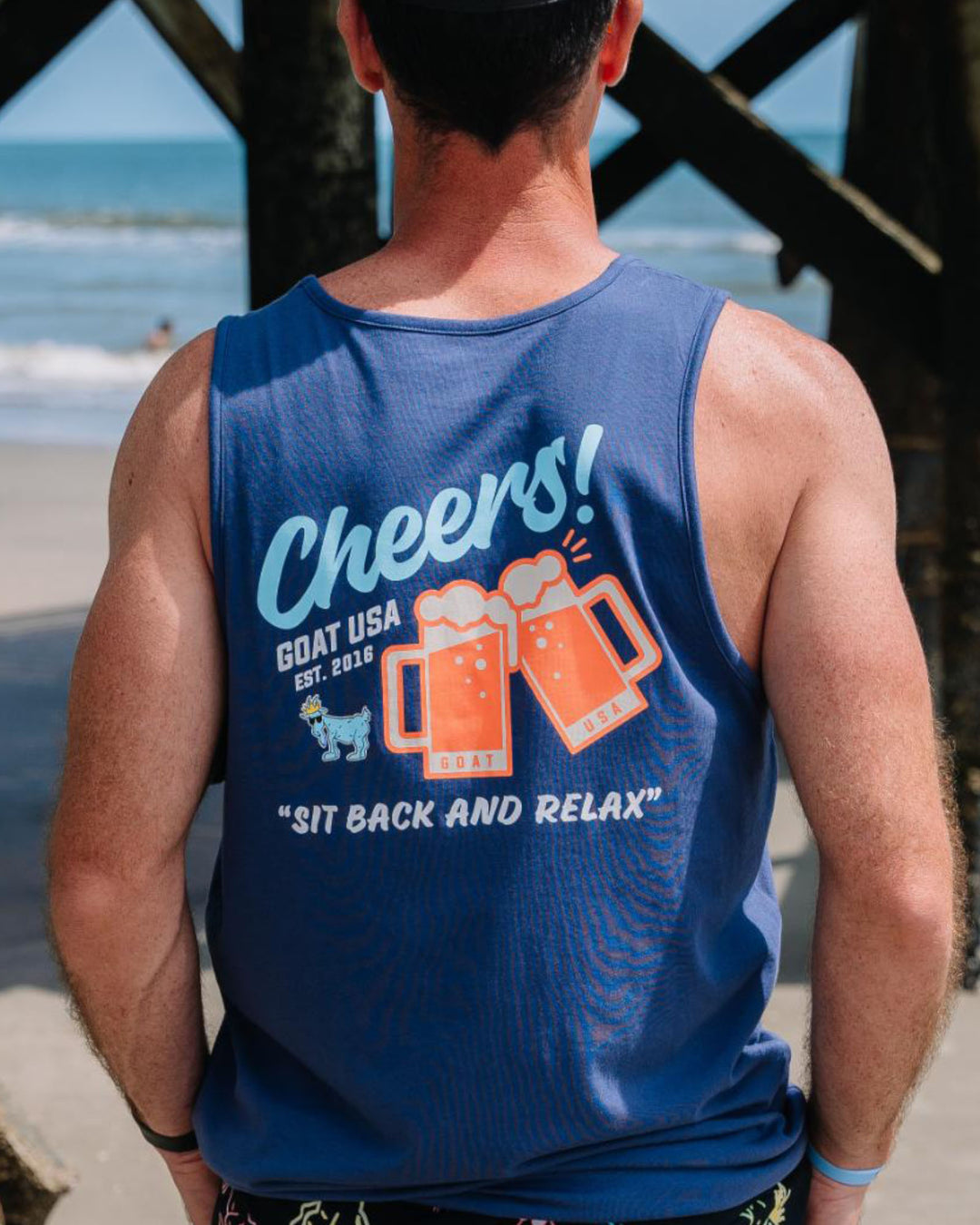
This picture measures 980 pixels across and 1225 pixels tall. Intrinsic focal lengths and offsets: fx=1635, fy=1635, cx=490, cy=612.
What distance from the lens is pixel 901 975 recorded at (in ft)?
4.47

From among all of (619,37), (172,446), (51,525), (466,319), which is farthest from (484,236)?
(51,525)

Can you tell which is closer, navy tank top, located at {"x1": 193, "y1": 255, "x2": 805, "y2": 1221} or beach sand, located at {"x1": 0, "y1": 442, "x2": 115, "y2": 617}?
navy tank top, located at {"x1": 193, "y1": 255, "x2": 805, "y2": 1221}

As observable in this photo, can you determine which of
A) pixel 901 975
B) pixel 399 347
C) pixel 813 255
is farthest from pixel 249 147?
pixel 901 975

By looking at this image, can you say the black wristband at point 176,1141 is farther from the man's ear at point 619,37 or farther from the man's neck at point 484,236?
the man's ear at point 619,37

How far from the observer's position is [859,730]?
1.29 m

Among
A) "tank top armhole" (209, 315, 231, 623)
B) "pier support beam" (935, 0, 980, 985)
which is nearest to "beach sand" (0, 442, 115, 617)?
"pier support beam" (935, 0, 980, 985)

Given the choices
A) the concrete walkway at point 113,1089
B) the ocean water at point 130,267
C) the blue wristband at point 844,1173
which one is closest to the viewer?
the blue wristband at point 844,1173

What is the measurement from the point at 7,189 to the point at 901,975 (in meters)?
58.5

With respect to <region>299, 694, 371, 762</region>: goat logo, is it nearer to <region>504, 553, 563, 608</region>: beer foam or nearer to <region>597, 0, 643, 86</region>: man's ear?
<region>504, 553, 563, 608</region>: beer foam

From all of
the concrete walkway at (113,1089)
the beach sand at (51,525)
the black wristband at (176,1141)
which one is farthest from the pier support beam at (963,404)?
Result: the beach sand at (51,525)

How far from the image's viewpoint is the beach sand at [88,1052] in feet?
10.5

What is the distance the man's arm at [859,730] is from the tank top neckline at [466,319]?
7.2 inches

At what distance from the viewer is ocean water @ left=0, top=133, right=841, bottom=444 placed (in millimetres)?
17406

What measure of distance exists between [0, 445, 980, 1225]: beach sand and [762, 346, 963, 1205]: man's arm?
691mm
